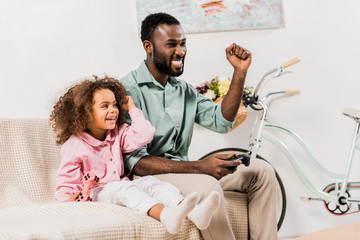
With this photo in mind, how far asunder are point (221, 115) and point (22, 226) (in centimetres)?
102

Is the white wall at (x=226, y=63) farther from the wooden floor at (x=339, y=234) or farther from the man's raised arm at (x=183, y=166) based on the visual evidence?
the wooden floor at (x=339, y=234)

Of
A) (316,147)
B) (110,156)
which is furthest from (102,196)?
(316,147)

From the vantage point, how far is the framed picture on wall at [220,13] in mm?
3086

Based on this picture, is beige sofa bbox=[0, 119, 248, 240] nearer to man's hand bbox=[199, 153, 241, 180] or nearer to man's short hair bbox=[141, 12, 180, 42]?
man's hand bbox=[199, 153, 241, 180]

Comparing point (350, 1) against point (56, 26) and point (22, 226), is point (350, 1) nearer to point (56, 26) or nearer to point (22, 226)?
point (56, 26)

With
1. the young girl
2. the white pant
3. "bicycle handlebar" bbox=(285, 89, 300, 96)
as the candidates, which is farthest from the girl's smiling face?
"bicycle handlebar" bbox=(285, 89, 300, 96)

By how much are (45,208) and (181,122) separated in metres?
0.69

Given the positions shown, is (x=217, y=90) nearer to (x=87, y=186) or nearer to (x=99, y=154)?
(x=99, y=154)

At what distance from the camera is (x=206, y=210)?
139 cm

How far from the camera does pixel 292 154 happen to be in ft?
9.82

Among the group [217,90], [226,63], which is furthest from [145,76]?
[226,63]

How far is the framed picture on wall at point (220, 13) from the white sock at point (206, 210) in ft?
6.14

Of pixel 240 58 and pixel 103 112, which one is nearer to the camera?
pixel 103 112

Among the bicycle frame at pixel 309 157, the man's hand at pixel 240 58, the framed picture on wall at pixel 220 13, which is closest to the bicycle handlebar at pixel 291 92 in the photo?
the bicycle frame at pixel 309 157
